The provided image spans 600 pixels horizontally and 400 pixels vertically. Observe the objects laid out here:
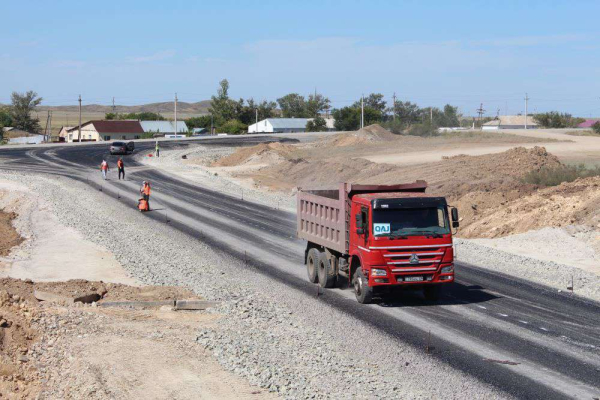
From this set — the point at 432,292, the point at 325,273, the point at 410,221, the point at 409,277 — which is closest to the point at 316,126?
the point at 325,273

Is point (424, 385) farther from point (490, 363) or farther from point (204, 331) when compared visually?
point (204, 331)

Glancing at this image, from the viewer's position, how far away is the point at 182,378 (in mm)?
14555

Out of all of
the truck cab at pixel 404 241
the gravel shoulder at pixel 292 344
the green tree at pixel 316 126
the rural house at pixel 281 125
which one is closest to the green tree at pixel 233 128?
the rural house at pixel 281 125

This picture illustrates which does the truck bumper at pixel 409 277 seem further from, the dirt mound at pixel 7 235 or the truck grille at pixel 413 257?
the dirt mound at pixel 7 235

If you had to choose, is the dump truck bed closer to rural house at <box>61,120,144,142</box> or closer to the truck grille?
the truck grille

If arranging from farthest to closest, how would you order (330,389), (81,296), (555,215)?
(555,215)
(81,296)
(330,389)

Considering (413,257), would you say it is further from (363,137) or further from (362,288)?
(363,137)

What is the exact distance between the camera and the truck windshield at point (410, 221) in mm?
19641

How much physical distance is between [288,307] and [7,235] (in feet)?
71.9

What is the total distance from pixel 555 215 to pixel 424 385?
23557 millimetres

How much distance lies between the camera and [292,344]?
17.0 meters

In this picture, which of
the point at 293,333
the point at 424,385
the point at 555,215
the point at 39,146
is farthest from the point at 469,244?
the point at 39,146

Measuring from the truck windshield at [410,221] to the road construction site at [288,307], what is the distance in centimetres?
203

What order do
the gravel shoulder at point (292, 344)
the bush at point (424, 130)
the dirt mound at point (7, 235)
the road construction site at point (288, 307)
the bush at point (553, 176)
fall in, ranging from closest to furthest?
the gravel shoulder at point (292, 344), the road construction site at point (288, 307), the dirt mound at point (7, 235), the bush at point (553, 176), the bush at point (424, 130)
